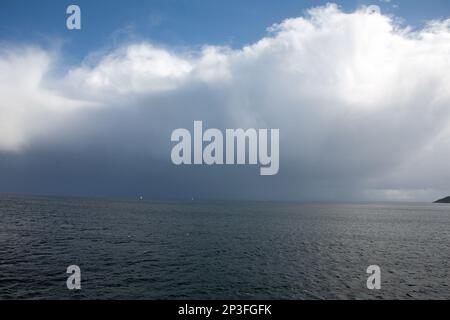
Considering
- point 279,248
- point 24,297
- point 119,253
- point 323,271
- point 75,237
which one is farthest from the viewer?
point 75,237

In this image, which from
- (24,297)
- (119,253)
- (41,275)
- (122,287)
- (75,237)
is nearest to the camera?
(24,297)

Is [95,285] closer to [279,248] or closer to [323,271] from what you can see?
[323,271]

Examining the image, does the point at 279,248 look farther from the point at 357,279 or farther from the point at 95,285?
the point at 95,285

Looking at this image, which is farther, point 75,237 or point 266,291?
point 75,237

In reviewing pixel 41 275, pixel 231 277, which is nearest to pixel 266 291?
pixel 231 277

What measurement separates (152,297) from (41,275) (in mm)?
17877

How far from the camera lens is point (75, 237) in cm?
7050

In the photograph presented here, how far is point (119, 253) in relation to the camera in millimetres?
53219

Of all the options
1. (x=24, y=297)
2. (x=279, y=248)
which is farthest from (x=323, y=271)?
(x=24, y=297)
